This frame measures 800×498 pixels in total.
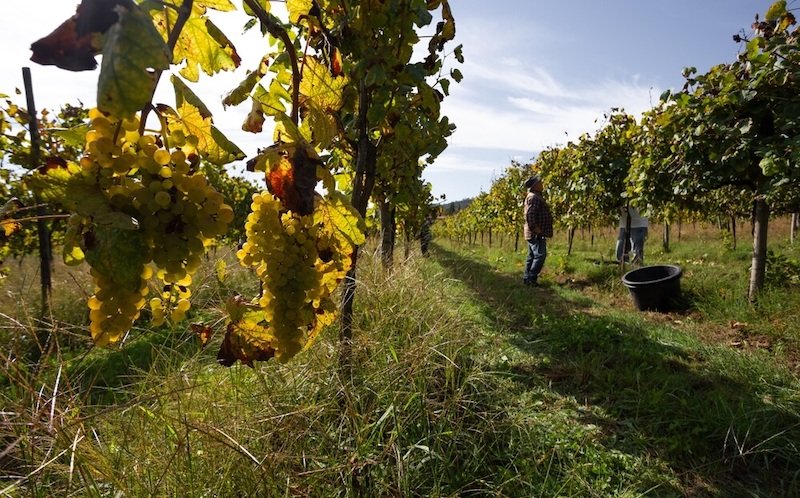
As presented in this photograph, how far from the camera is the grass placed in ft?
5.16

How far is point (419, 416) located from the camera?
2.22 m

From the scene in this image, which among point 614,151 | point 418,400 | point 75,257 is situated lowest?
point 418,400

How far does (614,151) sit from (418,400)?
6662mm

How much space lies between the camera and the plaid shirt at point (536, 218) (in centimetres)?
694

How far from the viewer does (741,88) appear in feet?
12.5

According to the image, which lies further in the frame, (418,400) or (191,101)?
(418,400)

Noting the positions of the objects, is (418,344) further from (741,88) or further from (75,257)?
(741,88)

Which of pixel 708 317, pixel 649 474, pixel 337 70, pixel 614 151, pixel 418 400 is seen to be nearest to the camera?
pixel 337 70

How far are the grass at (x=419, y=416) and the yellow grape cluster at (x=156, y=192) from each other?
0.87m

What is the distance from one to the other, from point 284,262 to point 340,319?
158 centimetres

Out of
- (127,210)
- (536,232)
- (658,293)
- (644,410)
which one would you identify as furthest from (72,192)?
(536,232)

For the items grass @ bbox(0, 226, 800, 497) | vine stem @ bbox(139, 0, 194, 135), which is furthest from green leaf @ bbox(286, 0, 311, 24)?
grass @ bbox(0, 226, 800, 497)

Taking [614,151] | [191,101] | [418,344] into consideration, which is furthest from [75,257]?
[614,151]

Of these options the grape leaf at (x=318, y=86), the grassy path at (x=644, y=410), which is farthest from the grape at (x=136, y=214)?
the grassy path at (x=644, y=410)
